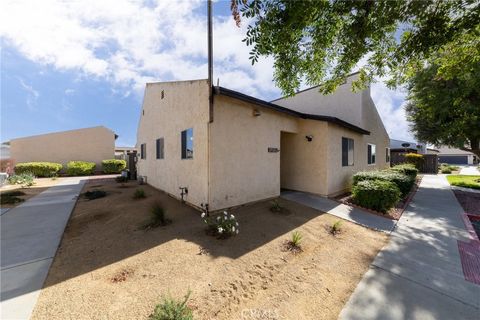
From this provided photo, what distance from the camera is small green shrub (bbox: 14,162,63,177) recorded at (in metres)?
16.4

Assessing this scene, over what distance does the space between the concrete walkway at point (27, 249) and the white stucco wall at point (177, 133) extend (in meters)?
3.44

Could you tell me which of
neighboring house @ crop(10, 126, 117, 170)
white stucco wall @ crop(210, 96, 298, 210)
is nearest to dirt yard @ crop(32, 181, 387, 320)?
white stucco wall @ crop(210, 96, 298, 210)

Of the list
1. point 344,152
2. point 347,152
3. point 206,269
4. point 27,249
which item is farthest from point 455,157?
point 27,249

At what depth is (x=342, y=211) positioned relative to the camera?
6742 mm

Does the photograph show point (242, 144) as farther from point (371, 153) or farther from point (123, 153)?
point (123, 153)

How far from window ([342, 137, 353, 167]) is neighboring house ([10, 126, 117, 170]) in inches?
868

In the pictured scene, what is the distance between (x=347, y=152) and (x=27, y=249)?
1149 centimetres

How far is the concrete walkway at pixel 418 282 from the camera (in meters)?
2.64

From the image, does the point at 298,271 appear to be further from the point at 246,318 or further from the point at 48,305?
the point at 48,305

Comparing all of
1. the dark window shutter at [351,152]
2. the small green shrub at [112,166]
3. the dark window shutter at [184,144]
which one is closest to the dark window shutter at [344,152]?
the dark window shutter at [351,152]

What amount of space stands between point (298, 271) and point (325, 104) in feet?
37.1

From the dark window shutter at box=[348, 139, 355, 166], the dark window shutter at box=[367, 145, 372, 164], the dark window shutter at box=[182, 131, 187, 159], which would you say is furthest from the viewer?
the dark window shutter at box=[367, 145, 372, 164]

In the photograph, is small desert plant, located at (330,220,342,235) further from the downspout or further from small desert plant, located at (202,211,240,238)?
the downspout

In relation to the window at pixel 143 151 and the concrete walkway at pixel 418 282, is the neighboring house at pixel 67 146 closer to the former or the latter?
the window at pixel 143 151
